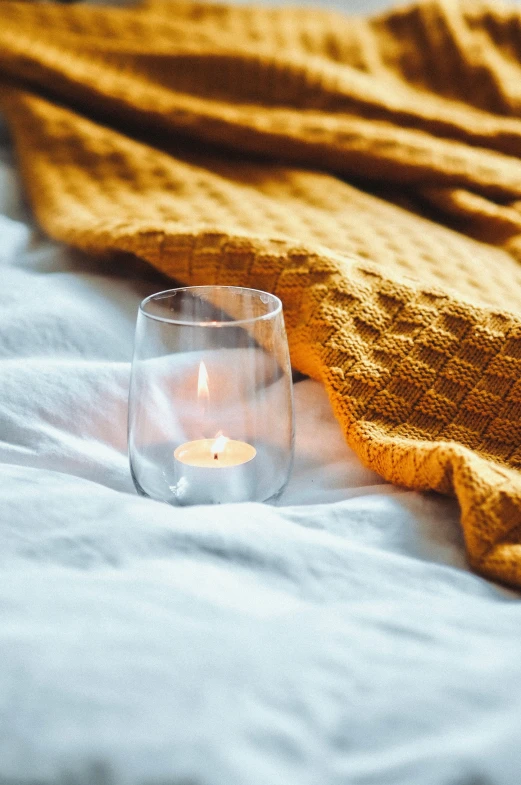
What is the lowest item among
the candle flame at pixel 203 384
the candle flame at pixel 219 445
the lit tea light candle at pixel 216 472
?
the lit tea light candle at pixel 216 472

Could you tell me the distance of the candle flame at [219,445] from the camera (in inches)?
18.3

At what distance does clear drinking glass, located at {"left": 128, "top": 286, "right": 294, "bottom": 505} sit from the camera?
17.8 inches

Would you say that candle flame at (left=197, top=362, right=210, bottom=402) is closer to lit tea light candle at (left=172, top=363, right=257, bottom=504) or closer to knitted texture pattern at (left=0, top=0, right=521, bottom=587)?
lit tea light candle at (left=172, top=363, right=257, bottom=504)

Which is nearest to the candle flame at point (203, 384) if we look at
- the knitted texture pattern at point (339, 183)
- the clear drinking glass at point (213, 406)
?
the clear drinking glass at point (213, 406)

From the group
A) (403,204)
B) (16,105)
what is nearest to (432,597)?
(403,204)

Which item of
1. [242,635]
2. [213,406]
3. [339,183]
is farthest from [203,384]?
[339,183]

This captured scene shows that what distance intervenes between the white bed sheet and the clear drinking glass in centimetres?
4

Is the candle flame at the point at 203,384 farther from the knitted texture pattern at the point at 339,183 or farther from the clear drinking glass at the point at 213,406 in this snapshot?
the knitted texture pattern at the point at 339,183

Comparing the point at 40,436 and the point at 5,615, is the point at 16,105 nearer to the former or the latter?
the point at 40,436

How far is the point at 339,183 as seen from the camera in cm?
88

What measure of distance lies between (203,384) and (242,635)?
0.16m

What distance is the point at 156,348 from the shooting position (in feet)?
1.50

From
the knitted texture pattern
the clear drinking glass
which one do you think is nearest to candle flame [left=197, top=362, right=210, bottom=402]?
the clear drinking glass

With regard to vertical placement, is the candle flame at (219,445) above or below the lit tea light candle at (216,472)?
above
